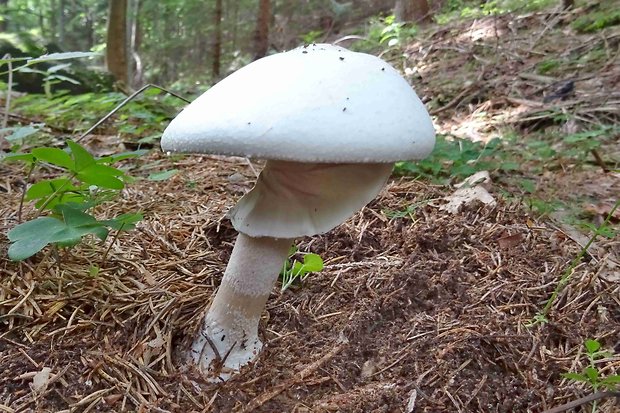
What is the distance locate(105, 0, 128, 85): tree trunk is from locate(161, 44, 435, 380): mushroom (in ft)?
25.9

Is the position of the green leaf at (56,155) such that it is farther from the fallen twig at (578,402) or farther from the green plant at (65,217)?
the fallen twig at (578,402)

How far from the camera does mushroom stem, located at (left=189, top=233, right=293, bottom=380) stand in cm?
200

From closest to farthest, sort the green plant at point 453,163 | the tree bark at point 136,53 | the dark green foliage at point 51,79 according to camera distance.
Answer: the green plant at point 453,163 < the dark green foliage at point 51,79 < the tree bark at point 136,53

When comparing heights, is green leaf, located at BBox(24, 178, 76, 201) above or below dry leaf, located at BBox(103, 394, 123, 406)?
above

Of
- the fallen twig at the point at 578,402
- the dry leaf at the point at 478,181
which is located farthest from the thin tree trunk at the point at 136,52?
the fallen twig at the point at 578,402

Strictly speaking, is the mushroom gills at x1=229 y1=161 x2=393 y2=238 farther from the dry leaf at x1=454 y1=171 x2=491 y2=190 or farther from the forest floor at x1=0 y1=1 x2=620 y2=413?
the dry leaf at x1=454 y1=171 x2=491 y2=190

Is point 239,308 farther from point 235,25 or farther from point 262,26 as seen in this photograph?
point 235,25

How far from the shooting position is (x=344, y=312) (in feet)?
7.89

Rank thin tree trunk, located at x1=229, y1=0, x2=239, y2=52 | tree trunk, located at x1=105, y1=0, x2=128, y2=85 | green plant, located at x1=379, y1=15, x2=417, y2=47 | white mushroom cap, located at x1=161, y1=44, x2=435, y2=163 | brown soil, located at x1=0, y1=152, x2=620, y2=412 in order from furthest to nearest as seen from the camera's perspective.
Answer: thin tree trunk, located at x1=229, y1=0, x2=239, y2=52 → green plant, located at x1=379, y1=15, x2=417, y2=47 → tree trunk, located at x1=105, y1=0, x2=128, y2=85 → brown soil, located at x1=0, y1=152, x2=620, y2=412 → white mushroom cap, located at x1=161, y1=44, x2=435, y2=163

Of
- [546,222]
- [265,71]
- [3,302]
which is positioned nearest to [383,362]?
[265,71]

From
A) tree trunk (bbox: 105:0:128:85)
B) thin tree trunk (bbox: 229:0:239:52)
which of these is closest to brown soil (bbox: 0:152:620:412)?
tree trunk (bbox: 105:0:128:85)

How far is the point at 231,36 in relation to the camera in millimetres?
18969

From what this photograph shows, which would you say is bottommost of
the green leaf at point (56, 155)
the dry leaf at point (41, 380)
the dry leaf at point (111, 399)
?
the dry leaf at point (111, 399)

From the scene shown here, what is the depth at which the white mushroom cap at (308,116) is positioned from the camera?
54.2 inches
